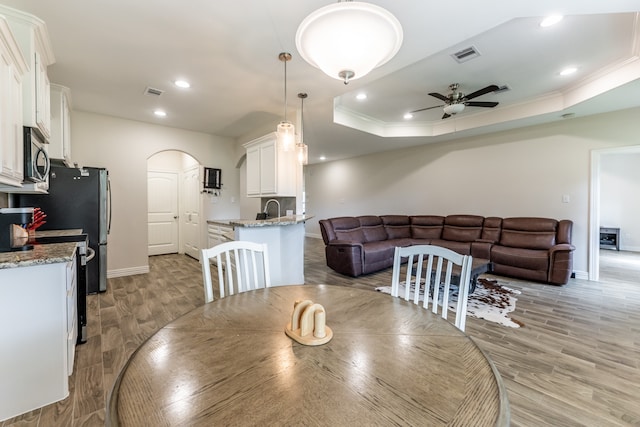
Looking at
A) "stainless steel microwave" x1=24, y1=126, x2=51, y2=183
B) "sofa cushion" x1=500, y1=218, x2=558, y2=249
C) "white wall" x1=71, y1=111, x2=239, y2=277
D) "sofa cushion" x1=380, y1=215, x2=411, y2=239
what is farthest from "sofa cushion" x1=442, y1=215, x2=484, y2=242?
"stainless steel microwave" x1=24, y1=126, x2=51, y2=183

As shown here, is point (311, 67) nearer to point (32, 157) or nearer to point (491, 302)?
point (32, 157)

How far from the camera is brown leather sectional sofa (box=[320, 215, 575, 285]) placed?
4051 mm

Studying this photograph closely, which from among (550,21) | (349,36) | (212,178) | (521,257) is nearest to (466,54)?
(550,21)

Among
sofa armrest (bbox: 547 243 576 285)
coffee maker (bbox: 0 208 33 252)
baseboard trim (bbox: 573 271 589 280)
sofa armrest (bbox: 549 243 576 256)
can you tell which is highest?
coffee maker (bbox: 0 208 33 252)

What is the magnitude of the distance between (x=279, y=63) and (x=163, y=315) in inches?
117

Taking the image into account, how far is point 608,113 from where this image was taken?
13.4 ft

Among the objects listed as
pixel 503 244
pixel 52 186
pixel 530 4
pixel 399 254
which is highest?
pixel 530 4

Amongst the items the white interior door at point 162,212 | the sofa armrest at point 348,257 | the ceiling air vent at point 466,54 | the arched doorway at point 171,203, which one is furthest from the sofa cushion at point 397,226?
the white interior door at point 162,212

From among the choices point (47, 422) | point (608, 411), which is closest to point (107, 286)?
point (47, 422)

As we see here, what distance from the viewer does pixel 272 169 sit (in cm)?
401

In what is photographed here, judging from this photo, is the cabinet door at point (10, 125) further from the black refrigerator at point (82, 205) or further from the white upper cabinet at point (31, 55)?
the black refrigerator at point (82, 205)

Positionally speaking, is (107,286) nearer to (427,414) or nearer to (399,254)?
(399,254)

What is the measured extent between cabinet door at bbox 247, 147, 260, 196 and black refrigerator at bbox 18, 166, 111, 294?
196 centimetres

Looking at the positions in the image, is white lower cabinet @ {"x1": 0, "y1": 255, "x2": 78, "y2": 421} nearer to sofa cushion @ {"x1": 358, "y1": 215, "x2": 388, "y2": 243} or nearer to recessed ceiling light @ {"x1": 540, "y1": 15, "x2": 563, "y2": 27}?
recessed ceiling light @ {"x1": 540, "y1": 15, "x2": 563, "y2": 27}
